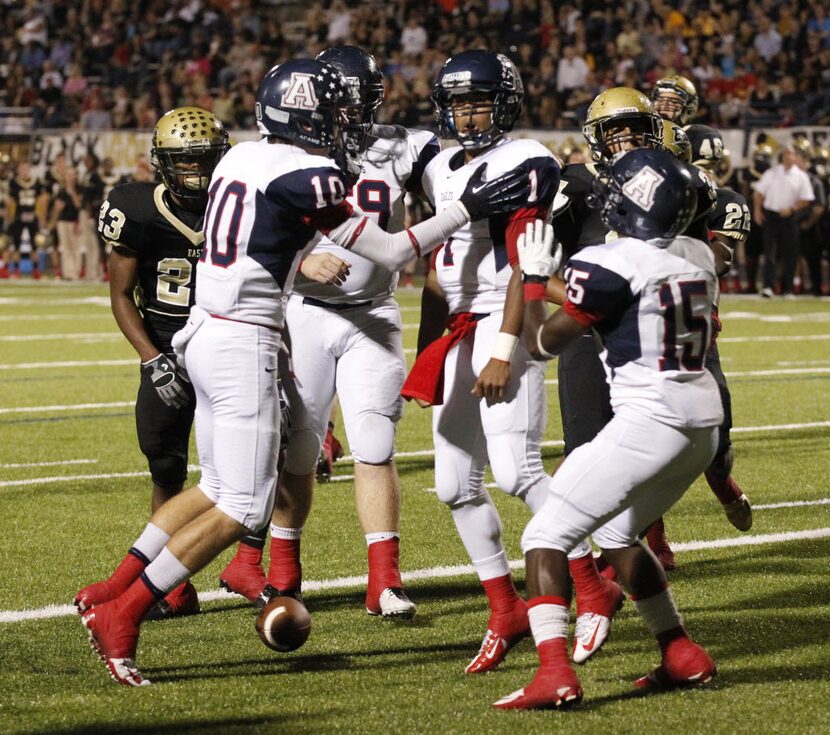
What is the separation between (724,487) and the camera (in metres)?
5.51

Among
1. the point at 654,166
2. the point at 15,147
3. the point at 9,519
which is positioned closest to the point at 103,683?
the point at 654,166

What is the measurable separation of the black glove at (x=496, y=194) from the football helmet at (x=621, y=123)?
0.76 meters

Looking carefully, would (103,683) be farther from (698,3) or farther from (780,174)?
(698,3)

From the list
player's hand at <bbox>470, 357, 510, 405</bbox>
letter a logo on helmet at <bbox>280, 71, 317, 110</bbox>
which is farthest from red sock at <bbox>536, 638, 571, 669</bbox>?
letter a logo on helmet at <bbox>280, 71, 317, 110</bbox>

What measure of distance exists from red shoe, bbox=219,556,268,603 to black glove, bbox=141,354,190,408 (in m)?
0.57

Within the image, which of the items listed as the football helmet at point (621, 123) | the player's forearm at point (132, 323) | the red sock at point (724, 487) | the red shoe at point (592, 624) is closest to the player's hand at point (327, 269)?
the player's forearm at point (132, 323)

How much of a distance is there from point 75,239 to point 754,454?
15571 mm

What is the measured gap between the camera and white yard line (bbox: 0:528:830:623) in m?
4.64

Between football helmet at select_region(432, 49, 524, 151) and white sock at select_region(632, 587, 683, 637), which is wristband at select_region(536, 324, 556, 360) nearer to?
white sock at select_region(632, 587, 683, 637)

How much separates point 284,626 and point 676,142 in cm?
238

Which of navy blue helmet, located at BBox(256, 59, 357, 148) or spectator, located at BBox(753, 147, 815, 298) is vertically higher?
navy blue helmet, located at BBox(256, 59, 357, 148)

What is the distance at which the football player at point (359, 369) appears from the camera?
475cm

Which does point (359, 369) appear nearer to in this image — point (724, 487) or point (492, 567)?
point (492, 567)

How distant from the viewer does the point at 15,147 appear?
23594 mm
